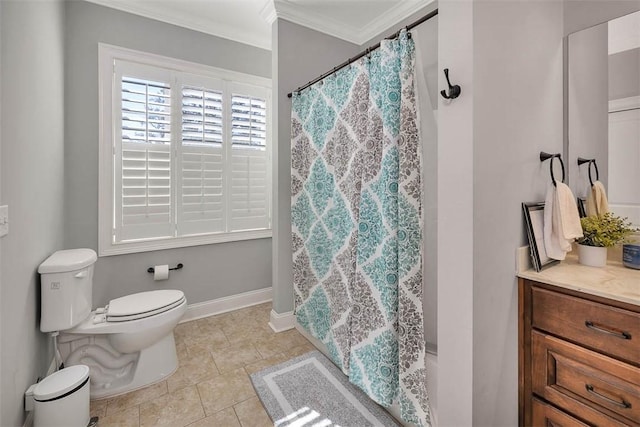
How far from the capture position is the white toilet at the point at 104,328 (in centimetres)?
161

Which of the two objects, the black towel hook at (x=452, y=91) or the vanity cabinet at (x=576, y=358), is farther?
the black towel hook at (x=452, y=91)

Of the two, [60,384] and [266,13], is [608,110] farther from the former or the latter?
[60,384]

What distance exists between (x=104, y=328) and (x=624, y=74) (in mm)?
2948

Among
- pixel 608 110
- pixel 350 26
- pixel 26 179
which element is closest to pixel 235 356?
pixel 26 179

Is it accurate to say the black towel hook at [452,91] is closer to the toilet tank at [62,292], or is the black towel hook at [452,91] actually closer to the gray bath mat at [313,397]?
the gray bath mat at [313,397]

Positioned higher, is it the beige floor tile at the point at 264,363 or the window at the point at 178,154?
the window at the point at 178,154

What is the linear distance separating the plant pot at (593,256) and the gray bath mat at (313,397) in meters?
1.19

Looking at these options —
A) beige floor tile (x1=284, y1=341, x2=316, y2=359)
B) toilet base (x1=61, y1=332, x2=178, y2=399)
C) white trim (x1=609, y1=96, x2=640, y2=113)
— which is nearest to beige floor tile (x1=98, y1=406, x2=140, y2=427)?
toilet base (x1=61, y1=332, x2=178, y2=399)

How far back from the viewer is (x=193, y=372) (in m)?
1.93

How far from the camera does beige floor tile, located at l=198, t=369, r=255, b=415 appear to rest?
1.64 m

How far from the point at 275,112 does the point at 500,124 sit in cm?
181

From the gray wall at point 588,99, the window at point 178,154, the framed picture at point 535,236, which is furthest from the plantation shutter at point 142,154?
the gray wall at point 588,99

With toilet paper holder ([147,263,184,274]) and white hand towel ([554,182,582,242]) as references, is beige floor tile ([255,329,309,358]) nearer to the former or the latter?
toilet paper holder ([147,263,184,274])

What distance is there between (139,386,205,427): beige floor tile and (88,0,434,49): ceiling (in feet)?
9.40
